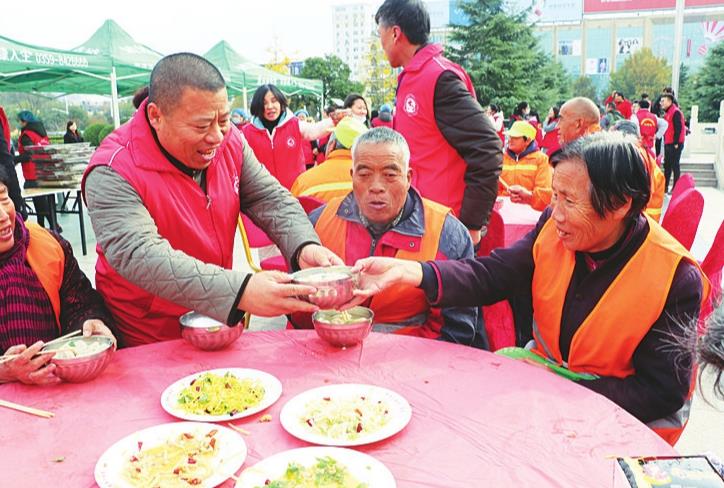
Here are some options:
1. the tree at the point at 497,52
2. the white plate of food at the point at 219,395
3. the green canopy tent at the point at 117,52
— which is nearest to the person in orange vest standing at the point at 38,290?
the white plate of food at the point at 219,395

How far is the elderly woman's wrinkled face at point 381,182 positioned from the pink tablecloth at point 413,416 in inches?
24.7

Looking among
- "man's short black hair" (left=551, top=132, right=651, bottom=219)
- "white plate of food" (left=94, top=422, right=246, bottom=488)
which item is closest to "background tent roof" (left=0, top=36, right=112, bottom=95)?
"white plate of food" (left=94, top=422, right=246, bottom=488)

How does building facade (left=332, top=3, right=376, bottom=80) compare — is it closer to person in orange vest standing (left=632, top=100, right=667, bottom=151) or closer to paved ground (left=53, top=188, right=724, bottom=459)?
person in orange vest standing (left=632, top=100, right=667, bottom=151)

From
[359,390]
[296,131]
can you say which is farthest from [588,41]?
[359,390]

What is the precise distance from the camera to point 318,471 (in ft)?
3.73

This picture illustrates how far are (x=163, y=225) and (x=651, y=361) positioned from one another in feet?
5.39

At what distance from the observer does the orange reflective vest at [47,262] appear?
77.5 inches

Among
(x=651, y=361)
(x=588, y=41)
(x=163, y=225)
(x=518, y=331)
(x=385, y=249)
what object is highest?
(x=588, y=41)

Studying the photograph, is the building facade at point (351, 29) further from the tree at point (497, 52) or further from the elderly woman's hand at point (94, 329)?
the elderly woman's hand at point (94, 329)

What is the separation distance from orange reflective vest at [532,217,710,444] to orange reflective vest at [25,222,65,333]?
1.73m

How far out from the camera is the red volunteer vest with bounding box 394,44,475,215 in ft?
9.57

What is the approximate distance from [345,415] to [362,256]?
1.06 metres

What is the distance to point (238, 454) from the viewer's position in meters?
1.21

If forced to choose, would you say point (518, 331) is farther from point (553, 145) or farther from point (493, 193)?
point (553, 145)
